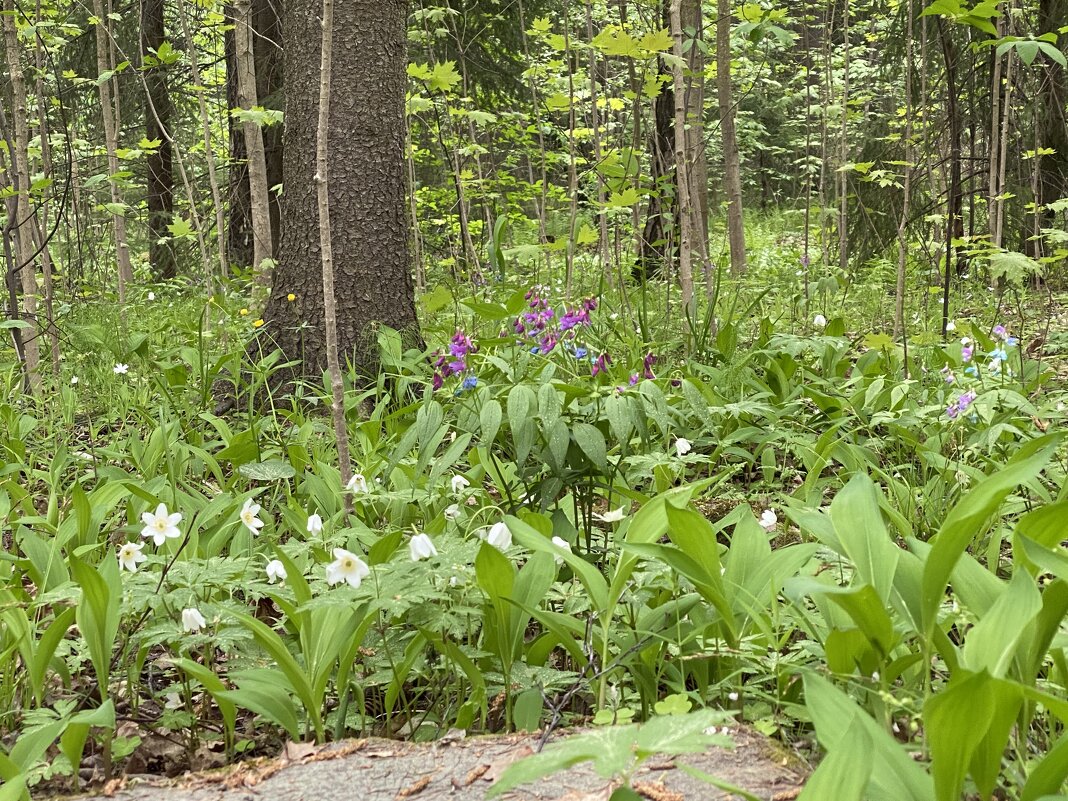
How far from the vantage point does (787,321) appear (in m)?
5.52

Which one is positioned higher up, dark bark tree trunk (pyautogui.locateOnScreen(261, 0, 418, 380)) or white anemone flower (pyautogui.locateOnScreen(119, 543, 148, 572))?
dark bark tree trunk (pyautogui.locateOnScreen(261, 0, 418, 380))

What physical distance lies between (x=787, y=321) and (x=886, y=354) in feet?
5.80

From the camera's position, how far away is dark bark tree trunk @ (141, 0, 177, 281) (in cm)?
811

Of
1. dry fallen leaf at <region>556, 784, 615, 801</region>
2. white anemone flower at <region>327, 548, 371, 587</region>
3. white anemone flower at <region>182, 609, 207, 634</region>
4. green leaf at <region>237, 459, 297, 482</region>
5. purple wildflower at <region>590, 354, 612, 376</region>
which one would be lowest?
dry fallen leaf at <region>556, 784, 615, 801</region>

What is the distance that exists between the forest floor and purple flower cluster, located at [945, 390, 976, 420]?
1.52m

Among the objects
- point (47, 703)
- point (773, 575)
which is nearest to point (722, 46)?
point (773, 575)

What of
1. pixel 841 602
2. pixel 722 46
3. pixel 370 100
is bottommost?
pixel 841 602

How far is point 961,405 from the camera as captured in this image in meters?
2.45

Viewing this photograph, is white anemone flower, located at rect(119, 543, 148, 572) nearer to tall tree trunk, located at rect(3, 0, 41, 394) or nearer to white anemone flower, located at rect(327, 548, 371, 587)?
white anemone flower, located at rect(327, 548, 371, 587)

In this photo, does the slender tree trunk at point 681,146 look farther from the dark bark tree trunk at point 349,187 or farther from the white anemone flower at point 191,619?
the white anemone flower at point 191,619

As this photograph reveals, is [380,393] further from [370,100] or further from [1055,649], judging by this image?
[1055,649]

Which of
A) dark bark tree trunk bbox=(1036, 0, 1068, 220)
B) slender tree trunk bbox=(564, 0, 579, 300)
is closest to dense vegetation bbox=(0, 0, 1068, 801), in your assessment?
slender tree trunk bbox=(564, 0, 579, 300)

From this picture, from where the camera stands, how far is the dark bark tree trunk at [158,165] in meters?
8.11

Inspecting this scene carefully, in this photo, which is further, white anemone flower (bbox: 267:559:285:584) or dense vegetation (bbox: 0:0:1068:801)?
white anemone flower (bbox: 267:559:285:584)
